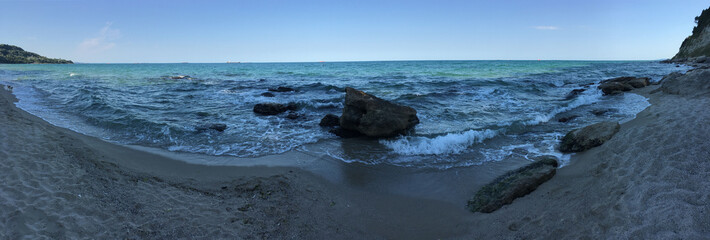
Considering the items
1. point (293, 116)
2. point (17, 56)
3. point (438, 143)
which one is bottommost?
point (438, 143)

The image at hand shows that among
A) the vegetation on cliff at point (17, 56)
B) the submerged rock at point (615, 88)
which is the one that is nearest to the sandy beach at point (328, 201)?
the submerged rock at point (615, 88)

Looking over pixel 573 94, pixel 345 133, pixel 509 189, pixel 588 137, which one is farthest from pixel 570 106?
pixel 509 189

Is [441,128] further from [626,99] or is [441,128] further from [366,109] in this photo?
[626,99]

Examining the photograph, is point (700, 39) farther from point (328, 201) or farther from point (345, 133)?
point (328, 201)

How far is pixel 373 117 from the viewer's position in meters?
9.06

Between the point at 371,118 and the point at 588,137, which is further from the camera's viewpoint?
the point at 371,118

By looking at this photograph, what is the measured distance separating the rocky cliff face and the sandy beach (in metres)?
61.0

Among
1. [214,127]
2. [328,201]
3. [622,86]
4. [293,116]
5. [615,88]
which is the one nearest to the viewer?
[328,201]

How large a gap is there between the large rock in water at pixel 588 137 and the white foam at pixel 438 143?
2.06 m

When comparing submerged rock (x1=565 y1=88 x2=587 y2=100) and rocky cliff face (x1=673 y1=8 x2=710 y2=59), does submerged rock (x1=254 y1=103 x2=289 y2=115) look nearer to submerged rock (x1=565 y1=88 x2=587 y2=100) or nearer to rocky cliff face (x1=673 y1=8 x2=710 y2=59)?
submerged rock (x1=565 y1=88 x2=587 y2=100)

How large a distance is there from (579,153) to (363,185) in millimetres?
4746

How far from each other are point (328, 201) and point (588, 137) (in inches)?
234

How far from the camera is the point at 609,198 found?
12.9ft

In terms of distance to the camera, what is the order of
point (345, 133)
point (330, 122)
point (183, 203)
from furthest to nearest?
point (330, 122) < point (345, 133) < point (183, 203)
